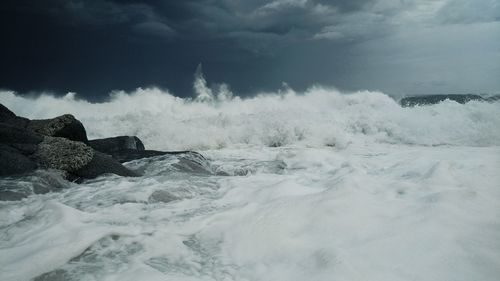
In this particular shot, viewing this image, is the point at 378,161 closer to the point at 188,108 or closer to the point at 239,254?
the point at 239,254

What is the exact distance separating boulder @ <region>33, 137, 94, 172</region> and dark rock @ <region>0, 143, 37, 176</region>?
8.4 inches

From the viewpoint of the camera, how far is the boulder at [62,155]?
6.60 meters

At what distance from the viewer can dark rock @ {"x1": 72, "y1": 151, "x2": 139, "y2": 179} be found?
6582 millimetres

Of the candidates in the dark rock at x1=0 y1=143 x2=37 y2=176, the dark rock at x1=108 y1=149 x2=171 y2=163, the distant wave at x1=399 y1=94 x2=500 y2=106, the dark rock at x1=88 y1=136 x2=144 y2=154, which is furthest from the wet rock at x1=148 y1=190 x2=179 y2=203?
the distant wave at x1=399 y1=94 x2=500 y2=106

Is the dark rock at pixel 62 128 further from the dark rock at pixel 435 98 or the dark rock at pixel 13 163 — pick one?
the dark rock at pixel 435 98

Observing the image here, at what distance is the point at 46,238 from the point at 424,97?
28397 mm

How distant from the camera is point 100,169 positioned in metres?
6.70

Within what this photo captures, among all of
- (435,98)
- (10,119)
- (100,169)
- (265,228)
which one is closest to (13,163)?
(100,169)

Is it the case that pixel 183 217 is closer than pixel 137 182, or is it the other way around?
pixel 183 217

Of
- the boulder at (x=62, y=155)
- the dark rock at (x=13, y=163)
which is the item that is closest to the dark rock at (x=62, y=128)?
the boulder at (x=62, y=155)

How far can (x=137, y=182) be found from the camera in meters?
5.90

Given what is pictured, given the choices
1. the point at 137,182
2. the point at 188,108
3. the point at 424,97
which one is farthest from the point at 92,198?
the point at 424,97

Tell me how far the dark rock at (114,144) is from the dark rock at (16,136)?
2.38 m

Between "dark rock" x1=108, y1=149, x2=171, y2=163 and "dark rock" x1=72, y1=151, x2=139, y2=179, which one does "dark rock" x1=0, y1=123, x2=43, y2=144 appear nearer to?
"dark rock" x1=72, y1=151, x2=139, y2=179
